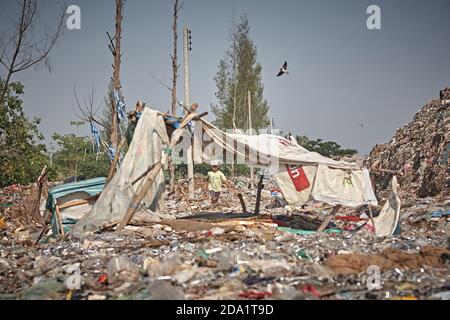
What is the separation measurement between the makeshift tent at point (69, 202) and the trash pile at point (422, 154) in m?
7.68

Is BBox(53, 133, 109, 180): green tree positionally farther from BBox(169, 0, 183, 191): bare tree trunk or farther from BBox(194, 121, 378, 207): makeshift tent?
BBox(194, 121, 378, 207): makeshift tent

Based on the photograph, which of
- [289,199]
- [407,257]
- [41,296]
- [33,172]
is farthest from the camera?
[33,172]

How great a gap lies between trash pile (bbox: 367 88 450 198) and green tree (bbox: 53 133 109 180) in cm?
1621

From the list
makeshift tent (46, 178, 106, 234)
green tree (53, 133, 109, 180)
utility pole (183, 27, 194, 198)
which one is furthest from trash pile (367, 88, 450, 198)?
green tree (53, 133, 109, 180)

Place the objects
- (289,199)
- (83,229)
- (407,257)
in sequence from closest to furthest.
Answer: (407,257) < (83,229) < (289,199)

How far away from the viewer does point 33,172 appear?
1494 centimetres

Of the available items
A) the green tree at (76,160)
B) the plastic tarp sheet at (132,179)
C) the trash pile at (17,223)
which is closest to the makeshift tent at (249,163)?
the plastic tarp sheet at (132,179)

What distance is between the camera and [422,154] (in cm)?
1464

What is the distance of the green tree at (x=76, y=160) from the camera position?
26.2 m

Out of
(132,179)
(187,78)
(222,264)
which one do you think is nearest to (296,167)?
(132,179)

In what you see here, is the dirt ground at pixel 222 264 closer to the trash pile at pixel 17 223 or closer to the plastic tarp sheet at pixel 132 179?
the trash pile at pixel 17 223
